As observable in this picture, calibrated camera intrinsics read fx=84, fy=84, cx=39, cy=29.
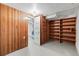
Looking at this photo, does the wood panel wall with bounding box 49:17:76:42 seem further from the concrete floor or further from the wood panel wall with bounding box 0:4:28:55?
the wood panel wall with bounding box 0:4:28:55

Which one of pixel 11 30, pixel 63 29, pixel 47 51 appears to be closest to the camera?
pixel 11 30

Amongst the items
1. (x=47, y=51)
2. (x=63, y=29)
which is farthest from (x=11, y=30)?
(x=63, y=29)

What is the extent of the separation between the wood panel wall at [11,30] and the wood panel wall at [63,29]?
218 cm

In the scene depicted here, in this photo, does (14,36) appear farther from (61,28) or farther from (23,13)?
(61,28)

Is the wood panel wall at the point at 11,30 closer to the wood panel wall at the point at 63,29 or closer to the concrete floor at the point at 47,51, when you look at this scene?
the concrete floor at the point at 47,51

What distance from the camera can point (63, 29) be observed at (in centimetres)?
500

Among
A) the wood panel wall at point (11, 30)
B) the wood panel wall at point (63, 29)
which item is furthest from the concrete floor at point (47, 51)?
the wood panel wall at point (63, 29)

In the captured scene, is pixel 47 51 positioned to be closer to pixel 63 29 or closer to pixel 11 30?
pixel 11 30

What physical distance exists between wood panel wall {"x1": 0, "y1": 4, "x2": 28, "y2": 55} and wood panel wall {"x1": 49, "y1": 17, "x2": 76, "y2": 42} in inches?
86.0

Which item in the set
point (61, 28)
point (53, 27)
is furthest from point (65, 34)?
point (53, 27)

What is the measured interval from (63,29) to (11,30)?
3.10m

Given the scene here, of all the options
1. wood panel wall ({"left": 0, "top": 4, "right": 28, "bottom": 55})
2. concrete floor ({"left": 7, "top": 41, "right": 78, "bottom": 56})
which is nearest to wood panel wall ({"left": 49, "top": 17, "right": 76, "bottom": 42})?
concrete floor ({"left": 7, "top": 41, "right": 78, "bottom": 56})

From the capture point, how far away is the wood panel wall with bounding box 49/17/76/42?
4414 millimetres

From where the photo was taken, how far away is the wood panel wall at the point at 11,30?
2.69 m
